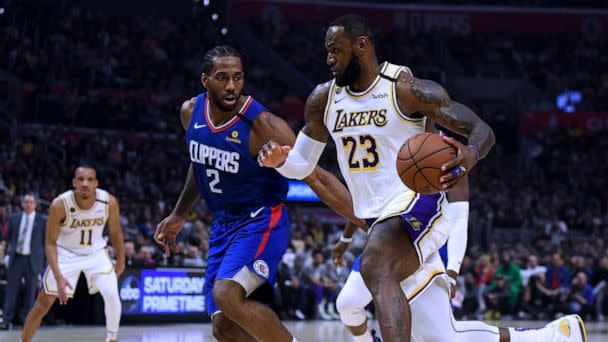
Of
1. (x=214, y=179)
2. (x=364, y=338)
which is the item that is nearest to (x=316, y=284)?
(x=364, y=338)

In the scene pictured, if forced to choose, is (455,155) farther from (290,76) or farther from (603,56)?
(603,56)

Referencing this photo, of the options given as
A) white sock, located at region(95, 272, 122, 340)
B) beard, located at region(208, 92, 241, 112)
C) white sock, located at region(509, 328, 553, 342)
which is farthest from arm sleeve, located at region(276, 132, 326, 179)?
white sock, located at region(95, 272, 122, 340)

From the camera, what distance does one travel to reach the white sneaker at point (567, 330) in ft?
18.8

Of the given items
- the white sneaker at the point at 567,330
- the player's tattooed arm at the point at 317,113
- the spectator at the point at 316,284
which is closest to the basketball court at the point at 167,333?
the spectator at the point at 316,284

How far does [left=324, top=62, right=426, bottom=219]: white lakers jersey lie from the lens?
17.8 ft

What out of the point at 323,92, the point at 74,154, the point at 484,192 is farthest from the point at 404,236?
the point at 484,192

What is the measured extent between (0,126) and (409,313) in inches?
689

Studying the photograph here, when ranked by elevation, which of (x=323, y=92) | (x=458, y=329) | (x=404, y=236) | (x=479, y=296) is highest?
(x=323, y=92)

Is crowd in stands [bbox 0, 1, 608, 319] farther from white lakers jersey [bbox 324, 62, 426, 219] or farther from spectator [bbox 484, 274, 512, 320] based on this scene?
white lakers jersey [bbox 324, 62, 426, 219]

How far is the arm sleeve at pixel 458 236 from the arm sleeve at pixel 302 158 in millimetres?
1317

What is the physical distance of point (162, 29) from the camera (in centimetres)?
2842

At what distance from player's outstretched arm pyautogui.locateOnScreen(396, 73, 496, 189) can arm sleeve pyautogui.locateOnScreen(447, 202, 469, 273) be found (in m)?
1.49

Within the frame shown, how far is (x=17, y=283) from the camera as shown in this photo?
13109 mm

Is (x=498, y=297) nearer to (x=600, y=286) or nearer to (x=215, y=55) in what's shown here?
(x=600, y=286)
